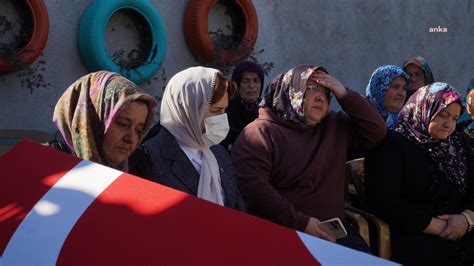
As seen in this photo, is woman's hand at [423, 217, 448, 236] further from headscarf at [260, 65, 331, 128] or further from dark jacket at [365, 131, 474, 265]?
headscarf at [260, 65, 331, 128]

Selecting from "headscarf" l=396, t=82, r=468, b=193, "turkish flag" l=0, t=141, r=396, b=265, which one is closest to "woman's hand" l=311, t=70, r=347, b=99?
"headscarf" l=396, t=82, r=468, b=193

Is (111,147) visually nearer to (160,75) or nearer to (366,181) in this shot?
(366,181)

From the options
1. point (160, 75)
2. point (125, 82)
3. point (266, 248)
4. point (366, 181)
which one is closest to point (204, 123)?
point (125, 82)

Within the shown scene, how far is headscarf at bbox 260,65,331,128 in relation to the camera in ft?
10.5

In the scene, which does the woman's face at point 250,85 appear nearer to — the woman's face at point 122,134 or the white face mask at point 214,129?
the white face mask at point 214,129

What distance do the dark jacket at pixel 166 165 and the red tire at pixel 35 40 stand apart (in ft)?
9.24

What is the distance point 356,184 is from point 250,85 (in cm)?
167

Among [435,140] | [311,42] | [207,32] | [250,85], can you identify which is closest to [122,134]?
[435,140]

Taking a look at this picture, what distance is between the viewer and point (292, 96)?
10.6ft

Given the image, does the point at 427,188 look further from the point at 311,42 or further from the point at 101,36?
the point at 311,42

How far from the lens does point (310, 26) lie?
8.05 metres

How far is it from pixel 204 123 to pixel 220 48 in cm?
409

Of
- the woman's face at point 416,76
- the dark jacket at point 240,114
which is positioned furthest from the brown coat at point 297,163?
the woman's face at point 416,76

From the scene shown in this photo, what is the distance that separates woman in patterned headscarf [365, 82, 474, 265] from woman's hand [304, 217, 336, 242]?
22.3 inches
